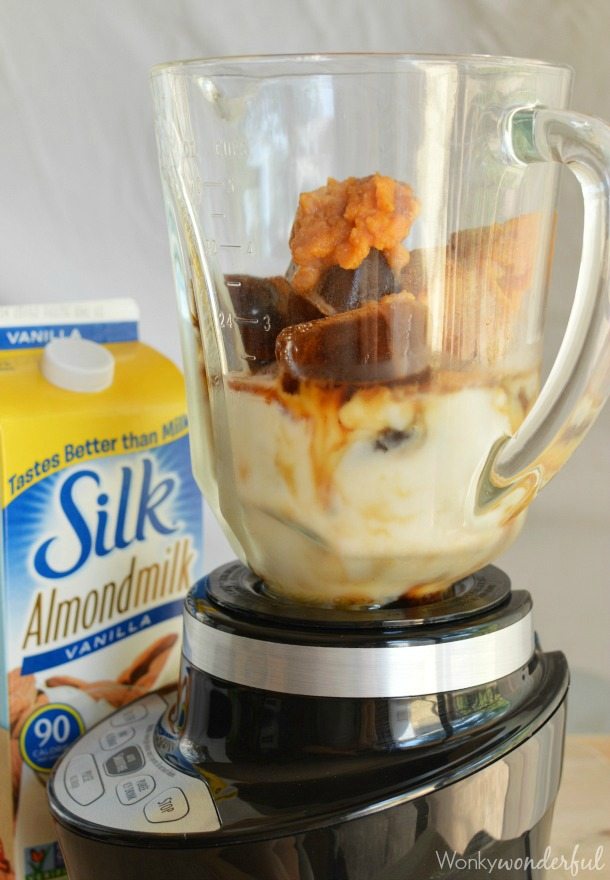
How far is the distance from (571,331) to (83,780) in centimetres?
38

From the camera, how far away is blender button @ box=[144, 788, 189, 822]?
580 millimetres

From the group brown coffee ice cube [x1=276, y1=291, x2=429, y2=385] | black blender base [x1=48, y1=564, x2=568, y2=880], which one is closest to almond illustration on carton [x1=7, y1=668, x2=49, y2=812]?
black blender base [x1=48, y1=564, x2=568, y2=880]

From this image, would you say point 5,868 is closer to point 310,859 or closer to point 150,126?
point 310,859

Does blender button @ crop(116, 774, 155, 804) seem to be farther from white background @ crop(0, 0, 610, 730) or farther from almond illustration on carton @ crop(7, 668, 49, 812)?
white background @ crop(0, 0, 610, 730)

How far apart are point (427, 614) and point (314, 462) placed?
11 centimetres

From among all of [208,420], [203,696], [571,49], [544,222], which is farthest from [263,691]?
[571,49]

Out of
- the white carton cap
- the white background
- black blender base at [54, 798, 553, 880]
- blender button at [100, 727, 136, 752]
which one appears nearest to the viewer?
black blender base at [54, 798, 553, 880]

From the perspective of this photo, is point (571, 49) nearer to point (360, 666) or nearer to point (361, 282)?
point (361, 282)

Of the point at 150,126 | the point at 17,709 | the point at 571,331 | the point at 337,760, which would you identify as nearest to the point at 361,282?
the point at 571,331

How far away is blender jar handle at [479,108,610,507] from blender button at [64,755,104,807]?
276 millimetres

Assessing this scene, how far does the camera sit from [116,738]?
2.29ft

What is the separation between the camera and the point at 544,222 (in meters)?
0.64

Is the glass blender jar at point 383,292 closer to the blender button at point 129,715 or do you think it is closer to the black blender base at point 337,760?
the black blender base at point 337,760

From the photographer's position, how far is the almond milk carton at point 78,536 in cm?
75
